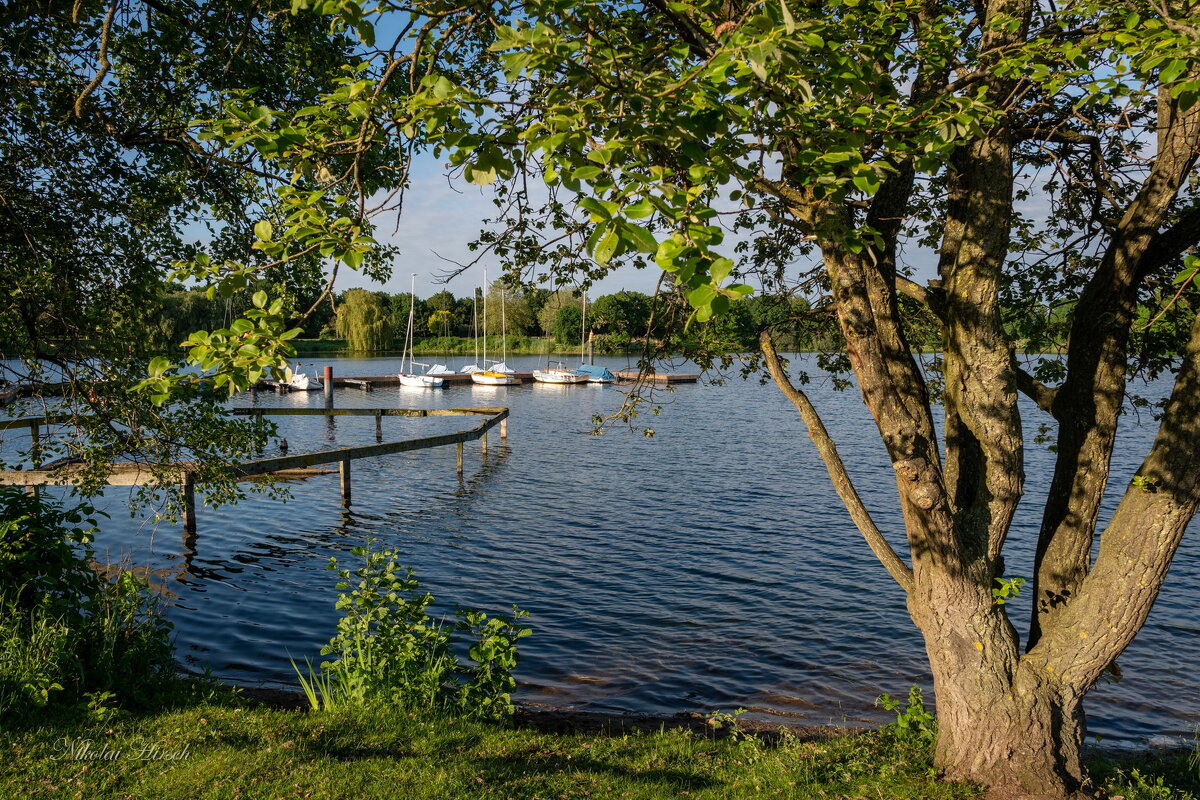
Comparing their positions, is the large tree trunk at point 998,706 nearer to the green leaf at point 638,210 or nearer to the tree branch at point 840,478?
the tree branch at point 840,478

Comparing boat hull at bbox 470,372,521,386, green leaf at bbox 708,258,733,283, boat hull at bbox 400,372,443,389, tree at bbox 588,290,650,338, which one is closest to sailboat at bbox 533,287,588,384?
boat hull at bbox 470,372,521,386

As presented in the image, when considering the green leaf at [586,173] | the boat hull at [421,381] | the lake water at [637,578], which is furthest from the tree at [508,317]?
the green leaf at [586,173]

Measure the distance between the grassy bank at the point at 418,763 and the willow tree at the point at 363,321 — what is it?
84.5 m

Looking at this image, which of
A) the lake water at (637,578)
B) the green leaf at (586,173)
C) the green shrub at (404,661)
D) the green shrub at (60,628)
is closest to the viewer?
the green leaf at (586,173)

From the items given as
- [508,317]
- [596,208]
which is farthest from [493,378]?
[596,208]

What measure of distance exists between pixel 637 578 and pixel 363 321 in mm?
78461

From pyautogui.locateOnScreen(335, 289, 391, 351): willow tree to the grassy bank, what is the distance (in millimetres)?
84535

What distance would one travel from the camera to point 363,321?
8838 centimetres

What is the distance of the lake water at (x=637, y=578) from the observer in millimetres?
10422

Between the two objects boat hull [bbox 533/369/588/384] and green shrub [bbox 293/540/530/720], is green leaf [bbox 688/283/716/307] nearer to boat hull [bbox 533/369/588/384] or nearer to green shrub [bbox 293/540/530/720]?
green shrub [bbox 293/540/530/720]

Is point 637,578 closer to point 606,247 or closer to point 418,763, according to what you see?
point 418,763

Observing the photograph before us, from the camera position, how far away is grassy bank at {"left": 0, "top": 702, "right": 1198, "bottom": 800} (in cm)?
506

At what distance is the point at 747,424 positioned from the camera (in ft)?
135

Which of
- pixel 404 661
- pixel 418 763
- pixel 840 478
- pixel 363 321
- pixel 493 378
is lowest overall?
pixel 418 763
